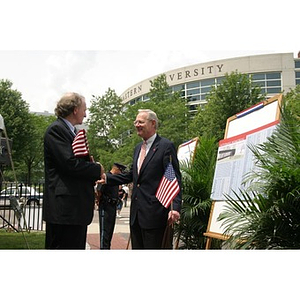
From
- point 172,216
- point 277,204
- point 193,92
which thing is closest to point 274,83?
point 193,92

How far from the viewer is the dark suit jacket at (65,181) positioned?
263cm

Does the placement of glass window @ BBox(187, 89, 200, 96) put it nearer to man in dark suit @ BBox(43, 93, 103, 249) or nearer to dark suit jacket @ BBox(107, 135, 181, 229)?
dark suit jacket @ BBox(107, 135, 181, 229)

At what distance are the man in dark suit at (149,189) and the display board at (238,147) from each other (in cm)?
63

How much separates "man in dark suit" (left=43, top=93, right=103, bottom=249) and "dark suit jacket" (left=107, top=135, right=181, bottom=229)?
69 centimetres

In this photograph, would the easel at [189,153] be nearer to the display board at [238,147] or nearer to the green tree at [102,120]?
the display board at [238,147]

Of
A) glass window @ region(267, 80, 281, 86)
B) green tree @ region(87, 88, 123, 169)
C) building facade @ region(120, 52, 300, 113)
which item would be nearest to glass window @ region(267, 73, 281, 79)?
building facade @ region(120, 52, 300, 113)

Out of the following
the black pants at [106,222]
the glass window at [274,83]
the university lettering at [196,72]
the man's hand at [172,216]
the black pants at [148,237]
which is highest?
the university lettering at [196,72]

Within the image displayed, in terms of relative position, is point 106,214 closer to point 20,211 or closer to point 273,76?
point 20,211

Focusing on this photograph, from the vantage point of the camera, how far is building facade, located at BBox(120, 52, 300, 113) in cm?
4775

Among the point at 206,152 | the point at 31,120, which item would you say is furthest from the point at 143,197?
the point at 31,120

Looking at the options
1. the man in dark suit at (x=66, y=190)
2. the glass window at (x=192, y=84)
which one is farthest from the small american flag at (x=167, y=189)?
the glass window at (x=192, y=84)

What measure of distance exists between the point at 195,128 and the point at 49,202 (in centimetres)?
2249

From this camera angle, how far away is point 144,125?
3.52 m

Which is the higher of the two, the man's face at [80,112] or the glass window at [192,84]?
the glass window at [192,84]
